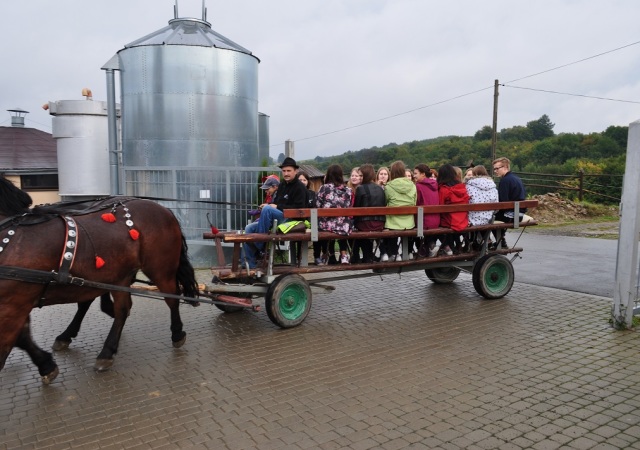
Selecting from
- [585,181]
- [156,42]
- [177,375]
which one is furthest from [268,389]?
[585,181]

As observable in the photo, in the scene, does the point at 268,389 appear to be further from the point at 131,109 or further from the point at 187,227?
the point at 131,109

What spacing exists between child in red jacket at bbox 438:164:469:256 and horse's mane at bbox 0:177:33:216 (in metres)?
5.29

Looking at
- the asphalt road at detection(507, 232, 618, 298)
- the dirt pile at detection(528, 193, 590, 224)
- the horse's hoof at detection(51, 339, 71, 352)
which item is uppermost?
the dirt pile at detection(528, 193, 590, 224)

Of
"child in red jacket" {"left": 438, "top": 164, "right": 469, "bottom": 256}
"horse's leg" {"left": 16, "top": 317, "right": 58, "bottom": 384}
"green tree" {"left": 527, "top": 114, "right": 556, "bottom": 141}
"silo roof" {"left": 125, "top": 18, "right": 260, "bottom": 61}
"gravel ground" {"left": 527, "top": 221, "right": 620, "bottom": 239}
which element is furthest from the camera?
"green tree" {"left": 527, "top": 114, "right": 556, "bottom": 141}

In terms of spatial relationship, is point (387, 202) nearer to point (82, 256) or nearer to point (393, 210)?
point (393, 210)

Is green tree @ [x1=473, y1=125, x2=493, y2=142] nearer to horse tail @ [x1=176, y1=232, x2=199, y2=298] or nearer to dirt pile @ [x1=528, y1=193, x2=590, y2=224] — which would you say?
dirt pile @ [x1=528, y1=193, x2=590, y2=224]

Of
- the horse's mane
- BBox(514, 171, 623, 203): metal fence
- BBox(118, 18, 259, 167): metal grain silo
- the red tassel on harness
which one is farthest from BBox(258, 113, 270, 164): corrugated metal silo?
BBox(514, 171, 623, 203): metal fence

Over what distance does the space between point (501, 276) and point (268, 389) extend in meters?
4.62

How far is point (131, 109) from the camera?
11.2 meters

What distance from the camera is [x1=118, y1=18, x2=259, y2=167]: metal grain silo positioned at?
1091 cm

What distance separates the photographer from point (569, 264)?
10742 millimetres

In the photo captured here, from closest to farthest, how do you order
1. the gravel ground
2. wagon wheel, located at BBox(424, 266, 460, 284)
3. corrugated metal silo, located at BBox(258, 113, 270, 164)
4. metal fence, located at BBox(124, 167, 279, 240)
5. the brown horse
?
the brown horse
wagon wheel, located at BBox(424, 266, 460, 284)
metal fence, located at BBox(124, 167, 279, 240)
corrugated metal silo, located at BBox(258, 113, 270, 164)
the gravel ground

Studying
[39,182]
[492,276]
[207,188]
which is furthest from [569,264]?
[39,182]

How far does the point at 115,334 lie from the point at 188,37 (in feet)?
26.4
